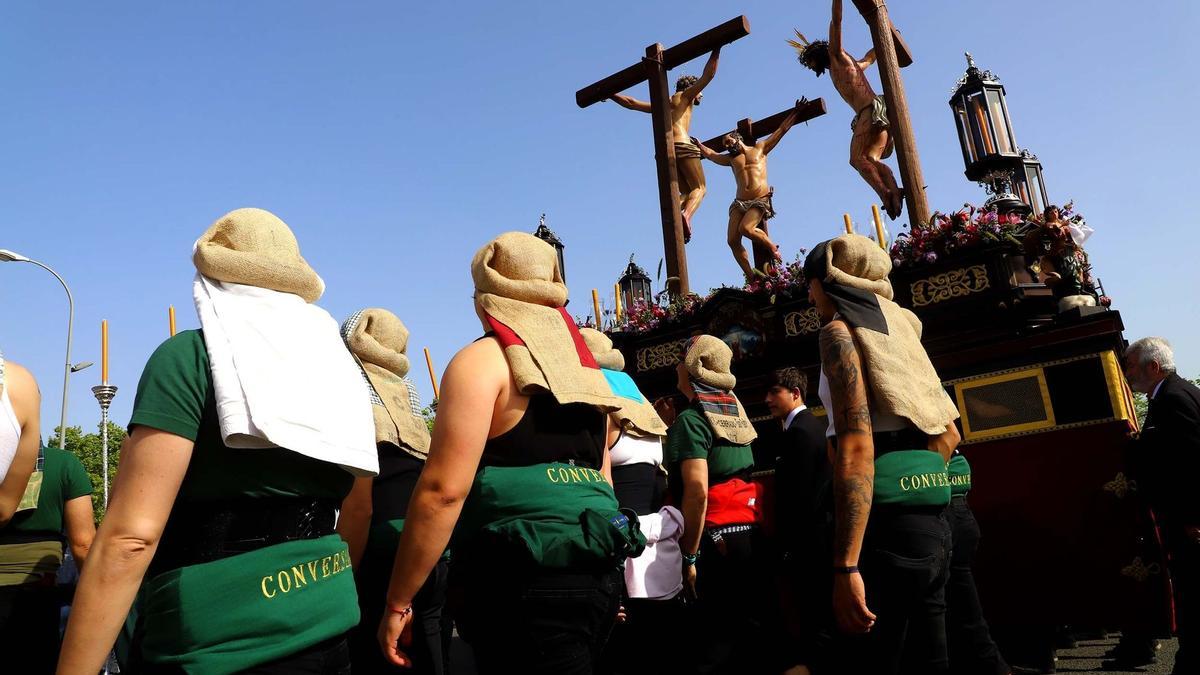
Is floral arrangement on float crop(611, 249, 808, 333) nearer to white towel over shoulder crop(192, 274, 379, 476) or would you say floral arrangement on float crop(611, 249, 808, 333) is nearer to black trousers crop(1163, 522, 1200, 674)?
black trousers crop(1163, 522, 1200, 674)

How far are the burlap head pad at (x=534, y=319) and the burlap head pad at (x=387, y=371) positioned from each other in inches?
57.5

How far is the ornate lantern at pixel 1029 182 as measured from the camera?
7.70 meters

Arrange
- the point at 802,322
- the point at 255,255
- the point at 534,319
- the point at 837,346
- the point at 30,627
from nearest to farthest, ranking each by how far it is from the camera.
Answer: the point at 255,255
the point at 534,319
the point at 837,346
the point at 30,627
the point at 802,322

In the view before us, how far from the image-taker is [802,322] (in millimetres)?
7723

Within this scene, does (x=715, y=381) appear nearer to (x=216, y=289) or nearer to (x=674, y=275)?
(x=216, y=289)

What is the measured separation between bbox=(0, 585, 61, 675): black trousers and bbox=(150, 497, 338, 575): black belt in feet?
6.79

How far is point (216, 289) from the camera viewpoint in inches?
80.4

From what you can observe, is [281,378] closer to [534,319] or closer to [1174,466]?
[534,319]

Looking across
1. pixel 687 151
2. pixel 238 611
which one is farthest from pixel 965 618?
pixel 687 151

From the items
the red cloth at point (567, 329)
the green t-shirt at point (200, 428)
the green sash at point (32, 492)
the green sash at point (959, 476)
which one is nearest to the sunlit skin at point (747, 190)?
the green sash at point (959, 476)

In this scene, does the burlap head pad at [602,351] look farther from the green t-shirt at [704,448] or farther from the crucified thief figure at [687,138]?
the crucified thief figure at [687,138]

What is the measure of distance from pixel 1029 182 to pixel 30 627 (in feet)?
28.1

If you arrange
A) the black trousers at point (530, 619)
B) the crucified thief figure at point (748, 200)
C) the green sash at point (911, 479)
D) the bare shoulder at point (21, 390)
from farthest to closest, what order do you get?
the crucified thief figure at point (748, 200)
the green sash at point (911, 479)
the bare shoulder at point (21, 390)
the black trousers at point (530, 619)

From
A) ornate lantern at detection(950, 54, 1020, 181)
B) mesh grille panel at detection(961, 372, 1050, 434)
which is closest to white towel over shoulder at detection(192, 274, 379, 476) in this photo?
mesh grille panel at detection(961, 372, 1050, 434)
